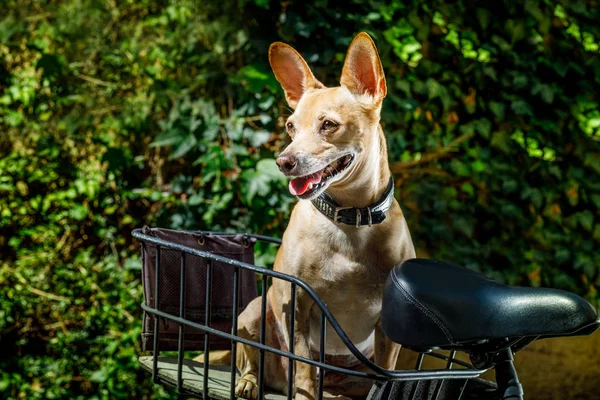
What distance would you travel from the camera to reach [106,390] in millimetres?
3393

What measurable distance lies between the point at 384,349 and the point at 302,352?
0.20 m

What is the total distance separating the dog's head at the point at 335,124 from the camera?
4.88ft

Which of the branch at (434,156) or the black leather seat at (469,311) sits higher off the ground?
the black leather seat at (469,311)

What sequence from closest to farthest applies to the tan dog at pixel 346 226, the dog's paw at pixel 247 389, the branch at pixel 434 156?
the tan dog at pixel 346 226, the dog's paw at pixel 247 389, the branch at pixel 434 156

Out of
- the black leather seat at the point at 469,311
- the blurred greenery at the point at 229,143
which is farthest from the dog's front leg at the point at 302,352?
the blurred greenery at the point at 229,143

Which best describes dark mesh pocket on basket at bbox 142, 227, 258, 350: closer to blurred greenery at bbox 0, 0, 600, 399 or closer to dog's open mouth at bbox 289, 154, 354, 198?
dog's open mouth at bbox 289, 154, 354, 198

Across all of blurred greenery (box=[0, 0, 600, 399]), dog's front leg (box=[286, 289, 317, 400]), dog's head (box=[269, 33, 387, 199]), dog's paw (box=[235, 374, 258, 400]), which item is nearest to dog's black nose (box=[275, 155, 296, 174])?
dog's head (box=[269, 33, 387, 199])

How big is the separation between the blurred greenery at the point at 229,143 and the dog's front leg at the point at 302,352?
1.39 meters

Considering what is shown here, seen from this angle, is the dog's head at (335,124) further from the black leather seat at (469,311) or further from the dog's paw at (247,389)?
the dog's paw at (247,389)

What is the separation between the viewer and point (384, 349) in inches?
65.3

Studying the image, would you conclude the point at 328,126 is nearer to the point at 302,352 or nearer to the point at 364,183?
the point at 364,183

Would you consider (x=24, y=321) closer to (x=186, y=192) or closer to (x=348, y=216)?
(x=186, y=192)

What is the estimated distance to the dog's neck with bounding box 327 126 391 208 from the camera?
62.1 inches

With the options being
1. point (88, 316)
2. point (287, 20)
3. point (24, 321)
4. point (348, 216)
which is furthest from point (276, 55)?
point (24, 321)
